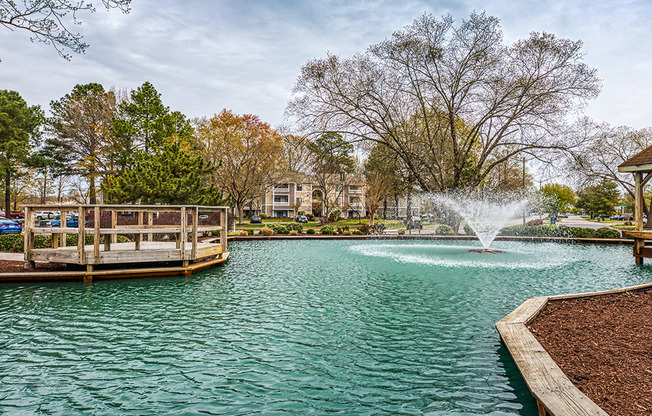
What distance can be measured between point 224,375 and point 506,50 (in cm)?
2531

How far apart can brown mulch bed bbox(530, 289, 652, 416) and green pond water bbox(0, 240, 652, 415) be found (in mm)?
555

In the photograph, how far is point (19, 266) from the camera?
11023mm

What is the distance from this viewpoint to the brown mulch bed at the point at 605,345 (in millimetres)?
3236

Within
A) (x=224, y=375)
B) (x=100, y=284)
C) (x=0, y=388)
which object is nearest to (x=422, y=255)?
(x=100, y=284)

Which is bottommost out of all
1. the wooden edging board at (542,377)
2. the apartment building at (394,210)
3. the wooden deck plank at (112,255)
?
the wooden edging board at (542,377)

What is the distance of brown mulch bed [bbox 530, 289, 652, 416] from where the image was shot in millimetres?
3236

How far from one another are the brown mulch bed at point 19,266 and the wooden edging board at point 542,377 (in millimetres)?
11298

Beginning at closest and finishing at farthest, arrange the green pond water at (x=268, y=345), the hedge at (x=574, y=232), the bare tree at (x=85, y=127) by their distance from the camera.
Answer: the green pond water at (x=268, y=345), the hedge at (x=574, y=232), the bare tree at (x=85, y=127)

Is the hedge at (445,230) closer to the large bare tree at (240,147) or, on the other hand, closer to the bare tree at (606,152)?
the bare tree at (606,152)

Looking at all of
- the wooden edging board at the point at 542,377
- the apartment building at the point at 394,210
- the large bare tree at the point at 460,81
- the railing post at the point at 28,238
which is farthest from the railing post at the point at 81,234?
the apartment building at the point at 394,210

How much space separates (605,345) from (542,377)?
62.4 inches

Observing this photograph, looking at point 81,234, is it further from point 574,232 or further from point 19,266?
point 574,232

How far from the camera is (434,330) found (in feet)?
19.7

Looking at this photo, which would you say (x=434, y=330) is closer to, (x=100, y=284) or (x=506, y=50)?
(x=100, y=284)
